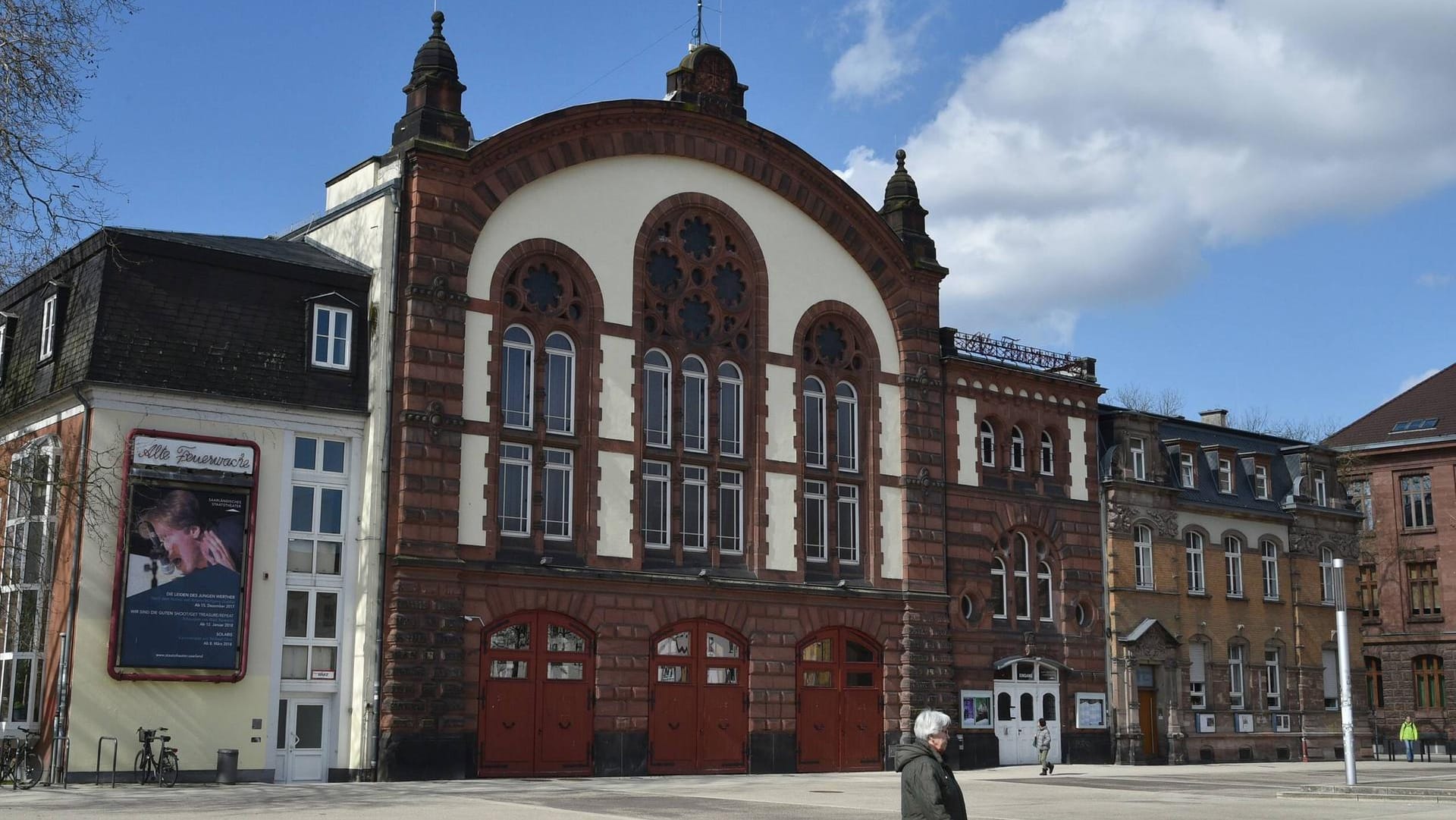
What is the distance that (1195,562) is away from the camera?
53.2 meters

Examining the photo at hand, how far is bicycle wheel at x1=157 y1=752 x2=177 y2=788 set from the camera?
31422 mm

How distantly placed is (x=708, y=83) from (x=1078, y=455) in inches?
687

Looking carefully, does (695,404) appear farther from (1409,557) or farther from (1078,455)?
(1409,557)

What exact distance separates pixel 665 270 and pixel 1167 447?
69.1 ft

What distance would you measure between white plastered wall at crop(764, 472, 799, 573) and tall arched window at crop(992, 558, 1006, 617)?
7982mm

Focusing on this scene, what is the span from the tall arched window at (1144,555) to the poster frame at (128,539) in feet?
95.6

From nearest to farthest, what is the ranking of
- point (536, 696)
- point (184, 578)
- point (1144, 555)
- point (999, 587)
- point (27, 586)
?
point (184, 578) < point (27, 586) < point (536, 696) < point (999, 587) < point (1144, 555)

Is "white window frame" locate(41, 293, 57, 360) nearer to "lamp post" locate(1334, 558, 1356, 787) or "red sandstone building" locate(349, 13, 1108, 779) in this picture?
"red sandstone building" locate(349, 13, 1108, 779)

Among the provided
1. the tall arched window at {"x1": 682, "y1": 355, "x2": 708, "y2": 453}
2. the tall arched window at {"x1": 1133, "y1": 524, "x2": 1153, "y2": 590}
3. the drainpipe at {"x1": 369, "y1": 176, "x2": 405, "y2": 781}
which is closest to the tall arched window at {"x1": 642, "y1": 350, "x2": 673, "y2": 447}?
the tall arched window at {"x1": 682, "y1": 355, "x2": 708, "y2": 453}

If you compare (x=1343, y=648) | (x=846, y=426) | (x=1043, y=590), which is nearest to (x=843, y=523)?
(x=846, y=426)

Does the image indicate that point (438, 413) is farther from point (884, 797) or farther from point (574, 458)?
point (884, 797)

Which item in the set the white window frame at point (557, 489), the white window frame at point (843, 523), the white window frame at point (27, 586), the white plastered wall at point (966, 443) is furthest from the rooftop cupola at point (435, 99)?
the white plastered wall at point (966, 443)

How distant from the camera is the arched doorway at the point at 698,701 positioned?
39281 millimetres

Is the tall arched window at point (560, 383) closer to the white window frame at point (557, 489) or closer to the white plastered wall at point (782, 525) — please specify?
the white window frame at point (557, 489)
